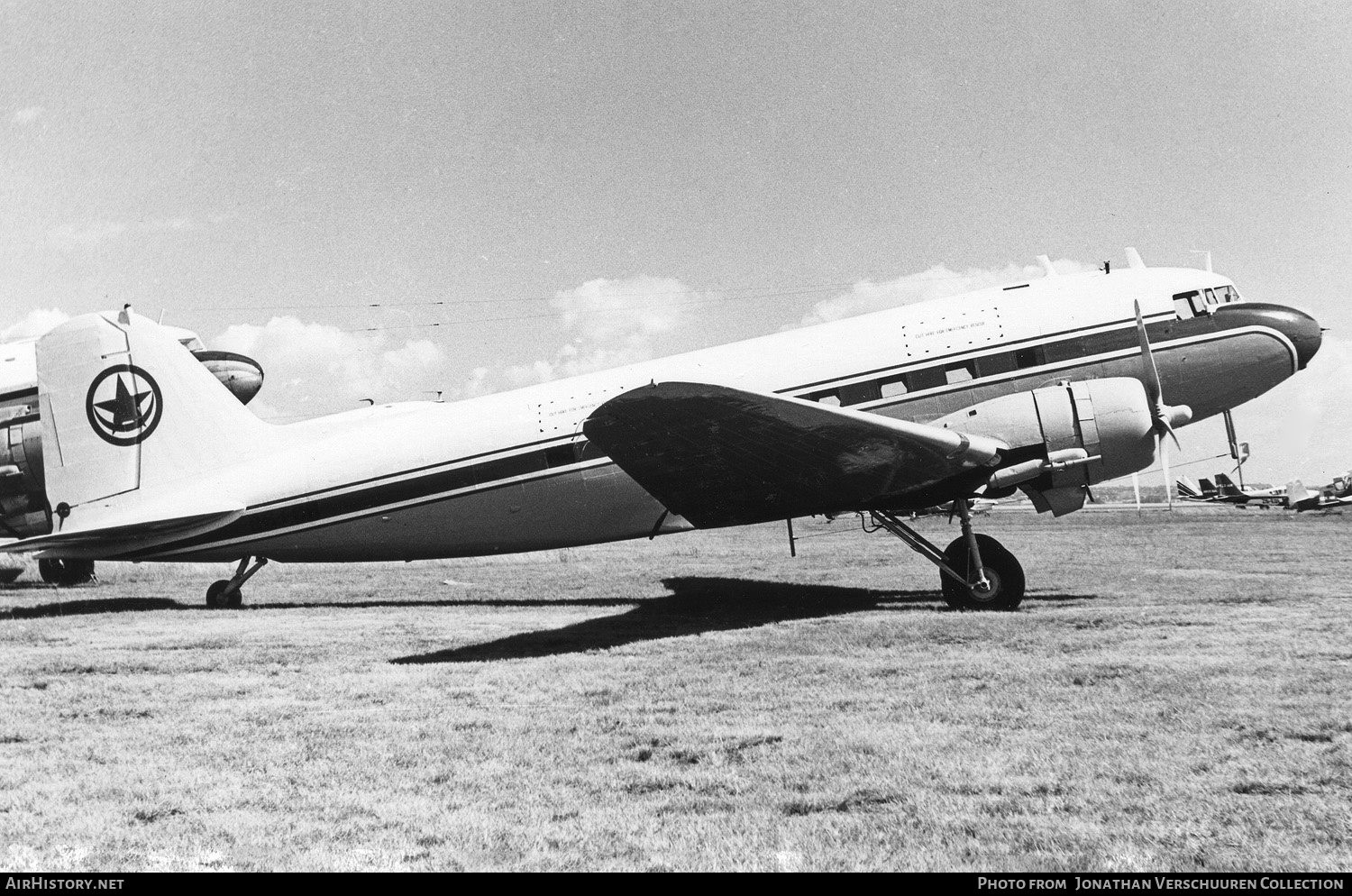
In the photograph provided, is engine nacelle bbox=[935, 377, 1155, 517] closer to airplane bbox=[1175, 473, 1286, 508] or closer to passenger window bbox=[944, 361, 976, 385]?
passenger window bbox=[944, 361, 976, 385]

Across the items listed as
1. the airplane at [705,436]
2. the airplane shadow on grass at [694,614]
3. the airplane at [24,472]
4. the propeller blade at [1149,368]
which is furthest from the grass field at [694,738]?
the airplane at [24,472]

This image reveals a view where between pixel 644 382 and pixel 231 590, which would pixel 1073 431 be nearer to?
pixel 644 382

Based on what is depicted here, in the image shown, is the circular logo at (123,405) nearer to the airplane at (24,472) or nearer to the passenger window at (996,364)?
the airplane at (24,472)

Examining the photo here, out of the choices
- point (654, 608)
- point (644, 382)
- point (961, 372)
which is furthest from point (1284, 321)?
point (654, 608)

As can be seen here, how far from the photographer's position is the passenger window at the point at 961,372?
1009 centimetres

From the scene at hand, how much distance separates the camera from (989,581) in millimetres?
9594

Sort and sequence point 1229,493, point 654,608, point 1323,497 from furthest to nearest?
point 1229,493
point 1323,497
point 654,608

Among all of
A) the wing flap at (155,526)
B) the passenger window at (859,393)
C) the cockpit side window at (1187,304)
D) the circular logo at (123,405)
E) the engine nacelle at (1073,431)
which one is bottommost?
the engine nacelle at (1073,431)

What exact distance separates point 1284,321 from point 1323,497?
38.6 meters

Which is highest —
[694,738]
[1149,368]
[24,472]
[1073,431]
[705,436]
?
[24,472]

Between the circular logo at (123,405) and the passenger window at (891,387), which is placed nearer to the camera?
the passenger window at (891,387)

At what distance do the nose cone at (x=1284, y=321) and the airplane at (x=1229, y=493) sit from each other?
1571 inches

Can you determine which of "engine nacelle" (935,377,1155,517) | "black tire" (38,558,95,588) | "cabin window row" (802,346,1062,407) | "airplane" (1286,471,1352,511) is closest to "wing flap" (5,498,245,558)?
"black tire" (38,558,95,588)
